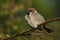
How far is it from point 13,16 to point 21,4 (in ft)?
1.00

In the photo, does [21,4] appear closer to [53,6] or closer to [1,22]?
[1,22]

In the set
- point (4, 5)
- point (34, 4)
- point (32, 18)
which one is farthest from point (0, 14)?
point (32, 18)

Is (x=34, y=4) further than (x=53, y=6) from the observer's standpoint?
No

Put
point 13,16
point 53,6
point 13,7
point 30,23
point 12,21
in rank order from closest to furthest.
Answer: point 30,23, point 13,7, point 12,21, point 13,16, point 53,6

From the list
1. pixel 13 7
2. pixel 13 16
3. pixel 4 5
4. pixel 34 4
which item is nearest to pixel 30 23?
pixel 13 7

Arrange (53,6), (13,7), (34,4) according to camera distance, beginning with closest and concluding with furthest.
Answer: (13,7), (34,4), (53,6)

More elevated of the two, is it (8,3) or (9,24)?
(8,3)

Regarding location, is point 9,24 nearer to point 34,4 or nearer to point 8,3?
point 8,3

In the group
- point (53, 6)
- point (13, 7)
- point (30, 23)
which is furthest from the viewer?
point (53, 6)

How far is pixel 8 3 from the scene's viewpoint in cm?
328

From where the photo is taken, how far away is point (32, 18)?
6.86ft

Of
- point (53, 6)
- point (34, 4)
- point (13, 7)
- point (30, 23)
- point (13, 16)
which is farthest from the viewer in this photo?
point (53, 6)

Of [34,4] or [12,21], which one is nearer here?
[12,21]

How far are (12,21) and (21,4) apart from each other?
187 mm
